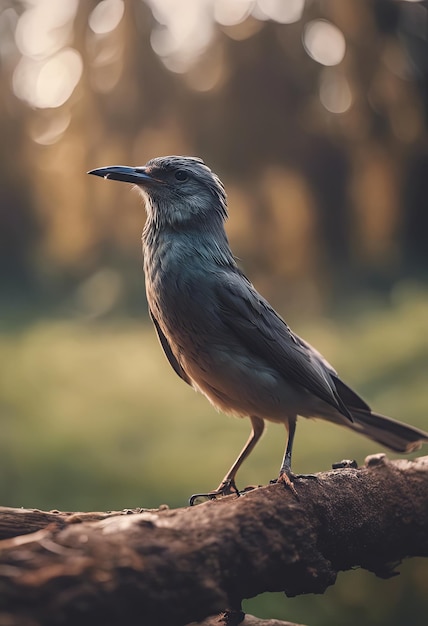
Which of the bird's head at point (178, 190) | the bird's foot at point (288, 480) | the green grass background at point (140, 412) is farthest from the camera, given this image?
the green grass background at point (140, 412)

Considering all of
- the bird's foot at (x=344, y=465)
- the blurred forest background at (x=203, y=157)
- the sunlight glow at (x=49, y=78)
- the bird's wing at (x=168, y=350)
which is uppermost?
the sunlight glow at (x=49, y=78)

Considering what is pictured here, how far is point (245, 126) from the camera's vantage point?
4.39 meters

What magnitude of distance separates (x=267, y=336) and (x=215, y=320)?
213 millimetres

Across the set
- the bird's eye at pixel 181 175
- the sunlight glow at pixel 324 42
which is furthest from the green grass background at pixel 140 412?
the bird's eye at pixel 181 175

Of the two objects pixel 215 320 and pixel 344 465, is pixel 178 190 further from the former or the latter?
pixel 344 465

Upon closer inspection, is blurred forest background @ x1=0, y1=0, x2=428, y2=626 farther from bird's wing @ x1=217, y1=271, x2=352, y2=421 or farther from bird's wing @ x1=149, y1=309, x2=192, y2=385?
bird's wing @ x1=217, y1=271, x2=352, y2=421

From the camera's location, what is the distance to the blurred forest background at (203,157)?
4.15m

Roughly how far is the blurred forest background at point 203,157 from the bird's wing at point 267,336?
155 cm

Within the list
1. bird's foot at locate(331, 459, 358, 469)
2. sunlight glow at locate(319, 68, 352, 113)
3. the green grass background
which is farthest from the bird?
sunlight glow at locate(319, 68, 352, 113)

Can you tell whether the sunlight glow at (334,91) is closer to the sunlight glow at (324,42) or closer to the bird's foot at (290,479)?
the sunlight glow at (324,42)

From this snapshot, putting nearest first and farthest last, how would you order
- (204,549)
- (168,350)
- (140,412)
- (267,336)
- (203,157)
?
(204,549), (267,336), (168,350), (140,412), (203,157)

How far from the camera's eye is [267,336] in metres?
2.46

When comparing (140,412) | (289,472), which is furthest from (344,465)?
(140,412)

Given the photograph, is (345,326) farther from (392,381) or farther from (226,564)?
(226,564)
